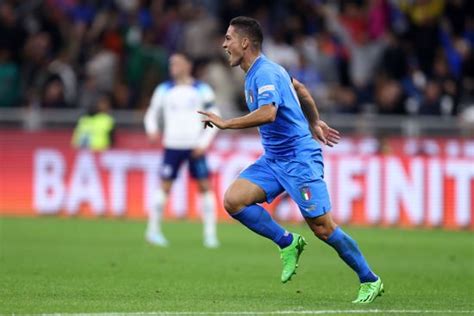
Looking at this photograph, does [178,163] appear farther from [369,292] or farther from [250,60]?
[369,292]

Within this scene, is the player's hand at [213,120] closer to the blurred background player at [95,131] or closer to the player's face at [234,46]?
the player's face at [234,46]

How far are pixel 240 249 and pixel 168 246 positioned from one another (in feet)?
3.38

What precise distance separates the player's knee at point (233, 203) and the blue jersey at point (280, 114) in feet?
1.67

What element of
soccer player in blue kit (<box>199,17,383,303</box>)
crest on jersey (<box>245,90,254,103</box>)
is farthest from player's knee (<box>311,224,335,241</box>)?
crest on jersey (<box>245,90,254,103</box>)

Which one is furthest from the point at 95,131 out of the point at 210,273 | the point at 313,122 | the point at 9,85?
the point at 313,122

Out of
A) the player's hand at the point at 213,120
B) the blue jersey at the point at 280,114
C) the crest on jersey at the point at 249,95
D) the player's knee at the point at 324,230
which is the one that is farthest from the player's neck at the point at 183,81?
the player's hand at the point at 213,120

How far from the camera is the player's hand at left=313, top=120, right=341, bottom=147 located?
11492 millimetres

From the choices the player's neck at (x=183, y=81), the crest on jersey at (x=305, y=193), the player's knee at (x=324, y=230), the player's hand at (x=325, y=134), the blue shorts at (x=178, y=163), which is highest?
the player's neck at (x=183, y=81)

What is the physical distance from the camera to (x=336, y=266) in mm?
15250

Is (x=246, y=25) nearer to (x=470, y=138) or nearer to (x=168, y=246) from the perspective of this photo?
(x=168, y=246)

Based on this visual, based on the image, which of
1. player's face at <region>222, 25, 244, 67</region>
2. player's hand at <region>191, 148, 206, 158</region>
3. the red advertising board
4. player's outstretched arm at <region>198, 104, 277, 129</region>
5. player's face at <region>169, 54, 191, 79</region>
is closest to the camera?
player's outstretched arm at <region>198, 104, 277, 129</region>

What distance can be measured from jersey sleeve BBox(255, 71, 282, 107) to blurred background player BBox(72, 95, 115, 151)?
12.2 metres

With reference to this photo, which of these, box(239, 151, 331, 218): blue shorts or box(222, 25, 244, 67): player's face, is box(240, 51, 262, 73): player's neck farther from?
box(239, 151, 331, 218): blue shorts

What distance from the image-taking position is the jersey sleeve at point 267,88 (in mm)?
10742
